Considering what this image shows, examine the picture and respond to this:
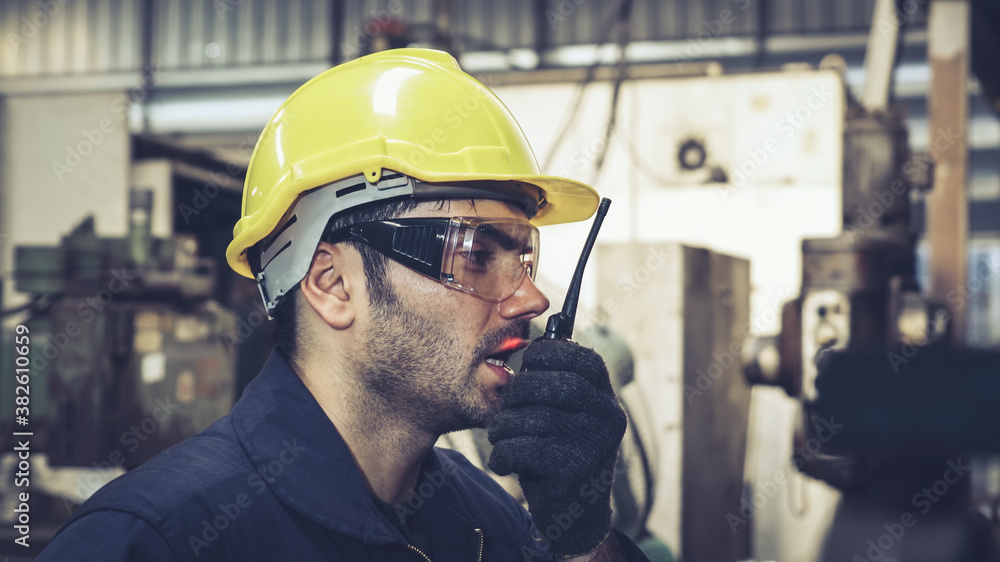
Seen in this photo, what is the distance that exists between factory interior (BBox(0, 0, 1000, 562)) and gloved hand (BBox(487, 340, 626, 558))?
0.38 m

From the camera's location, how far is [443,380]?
1.44 m

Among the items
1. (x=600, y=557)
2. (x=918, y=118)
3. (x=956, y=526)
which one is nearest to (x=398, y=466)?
(x=600, y=557)

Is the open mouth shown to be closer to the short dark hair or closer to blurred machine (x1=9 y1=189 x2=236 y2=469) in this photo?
the short dark hair

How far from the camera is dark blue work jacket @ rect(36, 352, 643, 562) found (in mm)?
1073

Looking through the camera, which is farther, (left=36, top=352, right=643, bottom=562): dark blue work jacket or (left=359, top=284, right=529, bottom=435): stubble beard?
(left=359, top=284, right=529, bottom=435): stubble beard

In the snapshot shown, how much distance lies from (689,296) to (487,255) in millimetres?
1979

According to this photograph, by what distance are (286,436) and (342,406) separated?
156 mm

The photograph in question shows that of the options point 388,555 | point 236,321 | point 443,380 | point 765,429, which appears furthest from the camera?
point 765,429

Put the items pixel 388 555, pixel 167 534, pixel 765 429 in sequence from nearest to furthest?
pixel 167 534
pixel 388 555
pixel 765 429

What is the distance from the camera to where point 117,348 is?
2.93 metres

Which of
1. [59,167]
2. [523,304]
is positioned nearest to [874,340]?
[523,304]

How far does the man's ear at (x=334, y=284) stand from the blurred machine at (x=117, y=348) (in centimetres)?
177

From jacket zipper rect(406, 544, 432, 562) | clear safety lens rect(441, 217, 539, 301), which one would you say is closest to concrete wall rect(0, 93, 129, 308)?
clear safety lens rect(441, 217, 539, 301)

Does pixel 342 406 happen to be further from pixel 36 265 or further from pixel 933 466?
pixel 933 466
